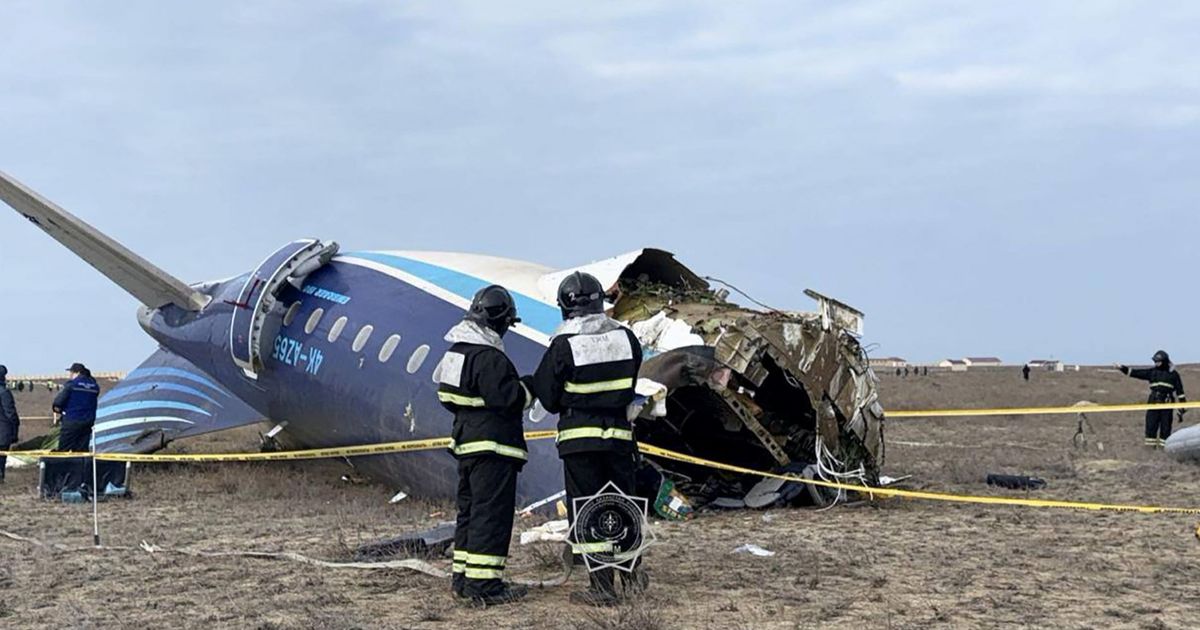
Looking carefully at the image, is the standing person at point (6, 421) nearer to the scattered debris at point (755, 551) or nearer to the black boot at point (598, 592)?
the scattered debris at point (755, 551)

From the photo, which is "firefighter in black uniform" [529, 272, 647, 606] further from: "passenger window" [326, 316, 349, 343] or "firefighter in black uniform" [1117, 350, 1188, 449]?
"firefighter in black uniform" [1117, 350, 1188, 449]

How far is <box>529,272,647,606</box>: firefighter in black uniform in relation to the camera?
822cm

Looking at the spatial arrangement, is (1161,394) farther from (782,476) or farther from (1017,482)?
(782,476)

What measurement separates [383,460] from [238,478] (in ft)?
13.9

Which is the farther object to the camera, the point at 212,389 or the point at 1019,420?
the point at 1019,420

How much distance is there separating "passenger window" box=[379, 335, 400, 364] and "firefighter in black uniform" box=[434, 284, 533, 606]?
6.23 m

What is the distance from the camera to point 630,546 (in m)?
8.22

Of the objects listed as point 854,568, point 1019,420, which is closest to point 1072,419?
point 1019,420

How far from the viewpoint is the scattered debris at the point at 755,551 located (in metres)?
10.1

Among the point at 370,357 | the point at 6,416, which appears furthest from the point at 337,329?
the point at 6,416

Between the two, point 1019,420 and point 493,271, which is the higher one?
point 493,271

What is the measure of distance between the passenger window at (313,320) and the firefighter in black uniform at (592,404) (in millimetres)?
8652

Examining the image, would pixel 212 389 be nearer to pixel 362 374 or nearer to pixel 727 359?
pixel 362 374

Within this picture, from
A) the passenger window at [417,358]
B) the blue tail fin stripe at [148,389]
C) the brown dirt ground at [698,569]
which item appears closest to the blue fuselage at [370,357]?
the passenger window at [417,358]
